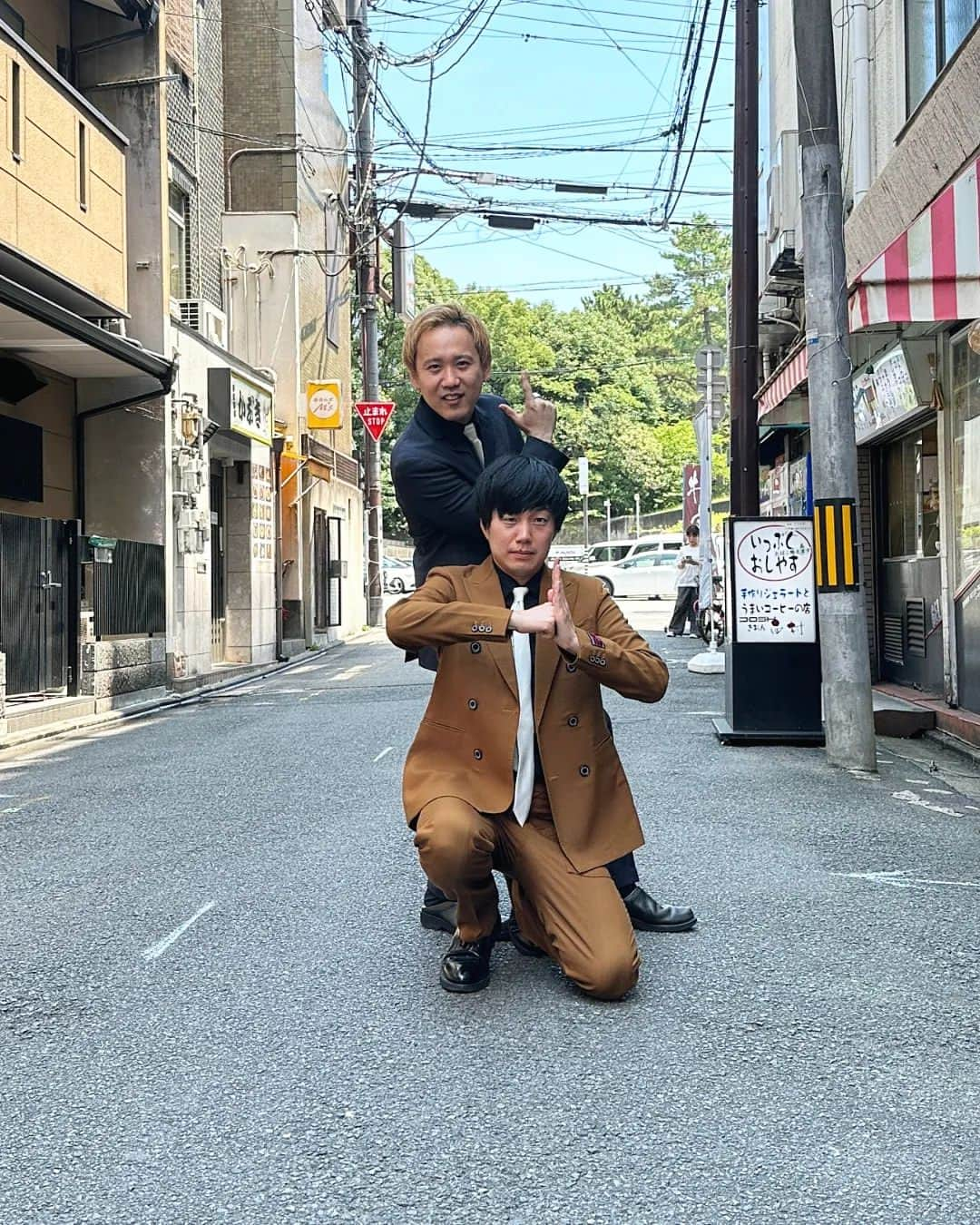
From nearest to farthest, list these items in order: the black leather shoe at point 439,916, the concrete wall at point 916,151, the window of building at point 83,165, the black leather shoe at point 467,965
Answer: the black leather shoe at point 467,965, the black leather shoe at point 439,916, the concrete wall at point 916,151, the window of building at point 83,165

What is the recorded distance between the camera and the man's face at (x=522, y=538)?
3691 mm

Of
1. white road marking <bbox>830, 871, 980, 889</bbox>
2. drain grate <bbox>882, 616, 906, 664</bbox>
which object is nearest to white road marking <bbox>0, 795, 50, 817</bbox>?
white road marking <bbox>830, 871, 980, 889</bbox>

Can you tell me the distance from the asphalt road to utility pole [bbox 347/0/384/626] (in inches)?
804

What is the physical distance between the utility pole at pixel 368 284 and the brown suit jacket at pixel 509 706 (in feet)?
71.2

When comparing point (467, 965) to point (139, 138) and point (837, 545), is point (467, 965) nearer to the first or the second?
point (837, 545)

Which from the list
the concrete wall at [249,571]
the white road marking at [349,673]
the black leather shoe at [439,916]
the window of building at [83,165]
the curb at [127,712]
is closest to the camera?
the black leather shoe at [439,916]

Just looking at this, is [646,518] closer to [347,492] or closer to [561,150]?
[347,492]

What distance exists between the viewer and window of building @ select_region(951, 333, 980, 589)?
8.91m

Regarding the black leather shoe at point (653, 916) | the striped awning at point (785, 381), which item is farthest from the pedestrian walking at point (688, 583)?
the black leather shoe at point (653, 916)

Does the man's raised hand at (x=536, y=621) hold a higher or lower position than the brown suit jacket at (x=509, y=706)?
higher

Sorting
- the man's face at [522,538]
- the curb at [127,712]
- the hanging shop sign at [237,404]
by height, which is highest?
the hanging shop sign at [237,404]

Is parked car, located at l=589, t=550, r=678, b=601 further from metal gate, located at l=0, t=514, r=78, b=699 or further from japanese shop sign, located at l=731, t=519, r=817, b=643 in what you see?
japanese shop sign, located at l=731, t=519, r=817, b=643

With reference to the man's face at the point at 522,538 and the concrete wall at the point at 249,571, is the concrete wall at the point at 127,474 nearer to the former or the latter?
the concrete wall at the point at 249,571

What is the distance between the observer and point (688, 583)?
66.8 feet
